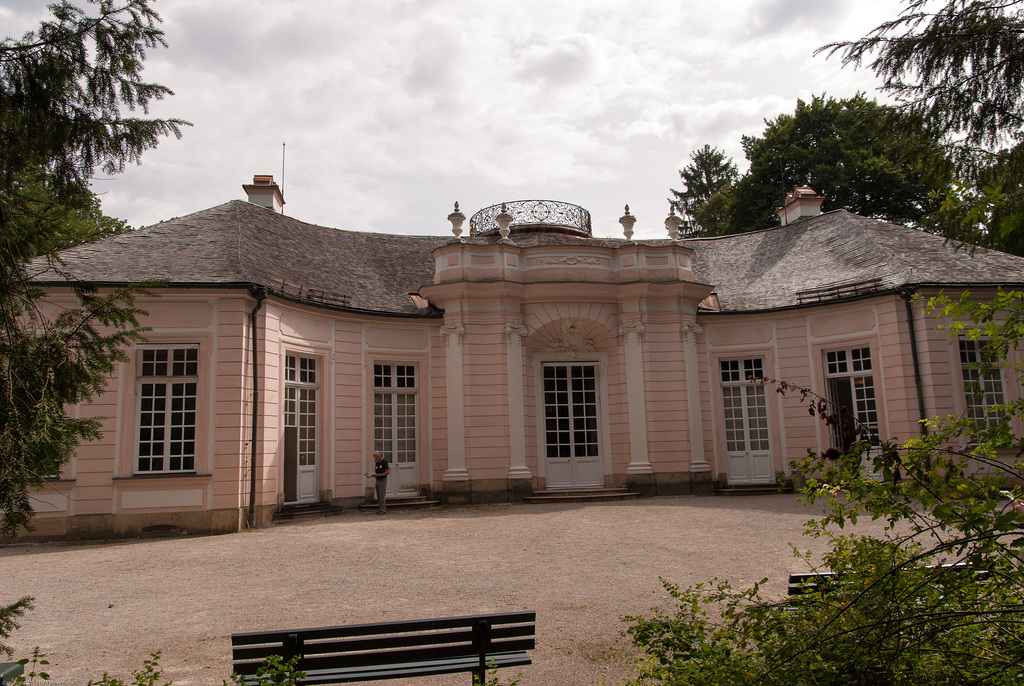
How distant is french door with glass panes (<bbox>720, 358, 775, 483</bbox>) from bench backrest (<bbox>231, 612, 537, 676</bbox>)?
1329 cm

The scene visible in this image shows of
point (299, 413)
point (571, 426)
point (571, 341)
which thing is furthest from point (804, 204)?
point (299, 413)

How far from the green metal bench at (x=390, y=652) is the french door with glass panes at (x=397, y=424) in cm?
1141

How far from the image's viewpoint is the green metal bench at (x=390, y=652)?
12.7 ft

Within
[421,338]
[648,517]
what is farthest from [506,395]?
[648,517]

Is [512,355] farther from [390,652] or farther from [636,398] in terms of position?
[390,652]

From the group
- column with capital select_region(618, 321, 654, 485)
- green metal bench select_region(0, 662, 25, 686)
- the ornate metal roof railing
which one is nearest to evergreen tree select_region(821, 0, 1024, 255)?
green metal bench select_region(0, 662, 25, 686)

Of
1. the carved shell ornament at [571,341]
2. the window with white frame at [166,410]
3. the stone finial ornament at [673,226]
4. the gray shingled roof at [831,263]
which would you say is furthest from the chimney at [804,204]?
the window with white frame at [166,410]

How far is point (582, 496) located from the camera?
14.7m

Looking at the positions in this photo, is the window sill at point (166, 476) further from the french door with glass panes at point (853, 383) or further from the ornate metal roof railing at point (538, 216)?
the french door with glass panes at point (853, 383)

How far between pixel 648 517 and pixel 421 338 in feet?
21.7

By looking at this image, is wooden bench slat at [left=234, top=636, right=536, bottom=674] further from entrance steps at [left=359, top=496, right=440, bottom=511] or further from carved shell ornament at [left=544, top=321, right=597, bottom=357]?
carved shell ornament at [left=544, top=321, right=597, bottom=357]

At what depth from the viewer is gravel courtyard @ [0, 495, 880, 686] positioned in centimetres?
543

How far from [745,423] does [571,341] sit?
177 inches

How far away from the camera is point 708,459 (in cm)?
1611
